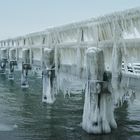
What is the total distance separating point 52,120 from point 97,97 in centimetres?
768

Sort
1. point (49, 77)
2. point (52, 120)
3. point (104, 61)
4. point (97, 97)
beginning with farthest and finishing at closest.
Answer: point (49, 77), point (52, 120), point (104, 61), point (97, 97)

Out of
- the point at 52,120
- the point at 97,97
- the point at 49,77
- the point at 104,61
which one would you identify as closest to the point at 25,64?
the point at 49,77

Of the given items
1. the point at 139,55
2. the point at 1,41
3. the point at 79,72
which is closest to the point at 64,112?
the point at 79,72

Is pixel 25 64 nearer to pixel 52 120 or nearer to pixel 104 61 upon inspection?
pixel 52 120

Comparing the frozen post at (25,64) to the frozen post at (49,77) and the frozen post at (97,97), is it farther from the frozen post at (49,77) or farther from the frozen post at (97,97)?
the frozen post at (97,97)

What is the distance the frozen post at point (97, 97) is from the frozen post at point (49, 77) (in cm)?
1702

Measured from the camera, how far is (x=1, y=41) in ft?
362

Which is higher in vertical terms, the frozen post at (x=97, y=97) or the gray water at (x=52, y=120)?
the frozen post at (x=97, y=97)

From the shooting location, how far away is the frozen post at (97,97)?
91.7ft

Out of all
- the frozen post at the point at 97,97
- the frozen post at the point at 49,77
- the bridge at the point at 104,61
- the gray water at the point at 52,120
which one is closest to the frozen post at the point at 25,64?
the gray water at the point at 52,120

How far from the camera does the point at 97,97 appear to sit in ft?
92.4

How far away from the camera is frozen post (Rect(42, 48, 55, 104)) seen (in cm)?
4556

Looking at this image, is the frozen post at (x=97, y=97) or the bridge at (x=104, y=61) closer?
the bridge at (x=104, y=61)

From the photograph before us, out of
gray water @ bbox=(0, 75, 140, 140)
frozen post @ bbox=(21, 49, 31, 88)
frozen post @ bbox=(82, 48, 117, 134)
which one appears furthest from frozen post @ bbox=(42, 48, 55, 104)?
frozen post @ bbox=(21, 49, 31, 88)
